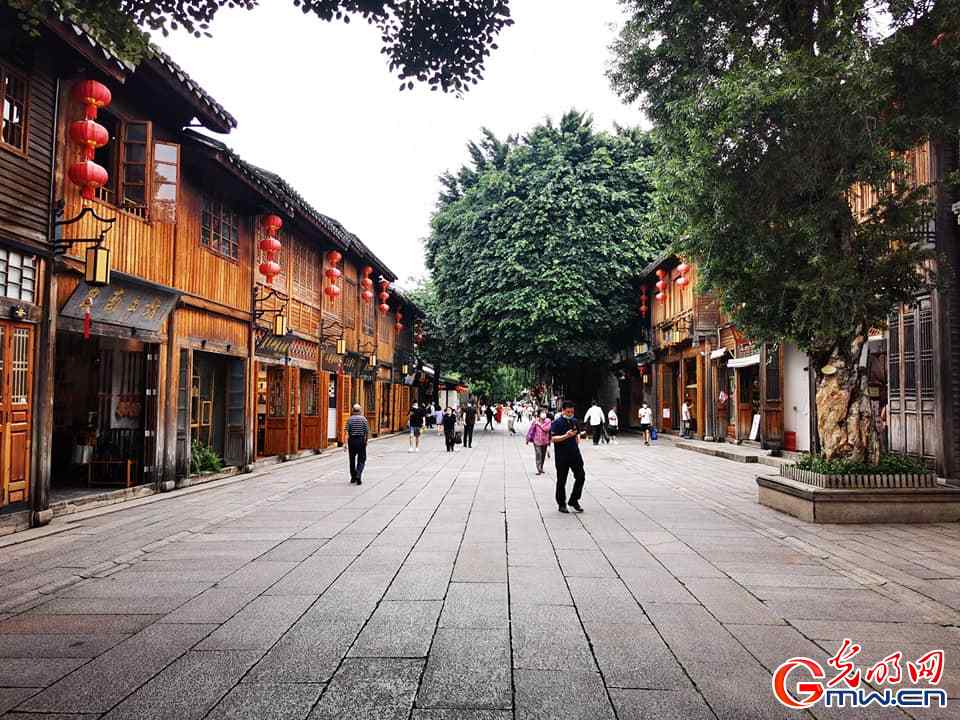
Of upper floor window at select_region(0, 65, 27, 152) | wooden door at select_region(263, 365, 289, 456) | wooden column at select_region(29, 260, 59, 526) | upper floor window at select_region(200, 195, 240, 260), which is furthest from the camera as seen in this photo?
wooden door at select_region(263, 365, 289, 456)

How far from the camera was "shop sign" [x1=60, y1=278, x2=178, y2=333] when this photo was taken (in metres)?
10.1

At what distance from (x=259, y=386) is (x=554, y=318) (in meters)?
14.5

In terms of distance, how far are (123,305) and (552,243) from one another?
20.7 m

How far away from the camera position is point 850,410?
403 inches

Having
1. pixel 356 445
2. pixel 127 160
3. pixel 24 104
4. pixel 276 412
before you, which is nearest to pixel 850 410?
pixel 356 445

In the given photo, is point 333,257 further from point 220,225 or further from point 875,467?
point 875,467

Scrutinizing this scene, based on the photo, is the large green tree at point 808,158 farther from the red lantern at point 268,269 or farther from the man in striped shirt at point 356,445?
the red lantern at point 268,269

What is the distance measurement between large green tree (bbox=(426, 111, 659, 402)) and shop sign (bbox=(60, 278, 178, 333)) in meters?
18.9

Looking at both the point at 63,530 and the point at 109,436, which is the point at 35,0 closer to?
the point at 63,530

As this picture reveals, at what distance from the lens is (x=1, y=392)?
8.72 m

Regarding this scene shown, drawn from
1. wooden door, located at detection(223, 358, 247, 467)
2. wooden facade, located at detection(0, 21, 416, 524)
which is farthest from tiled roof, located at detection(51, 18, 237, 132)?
wooden door, located at detection(223, 358, 247, 467)

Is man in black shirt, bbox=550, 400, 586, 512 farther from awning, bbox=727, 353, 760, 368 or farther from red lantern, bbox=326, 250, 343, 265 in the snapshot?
red lantern, bbox=326, 250, 343, 265

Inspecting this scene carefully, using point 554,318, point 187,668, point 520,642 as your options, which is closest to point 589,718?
point 520,642

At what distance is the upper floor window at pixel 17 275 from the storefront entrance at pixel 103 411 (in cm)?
356
